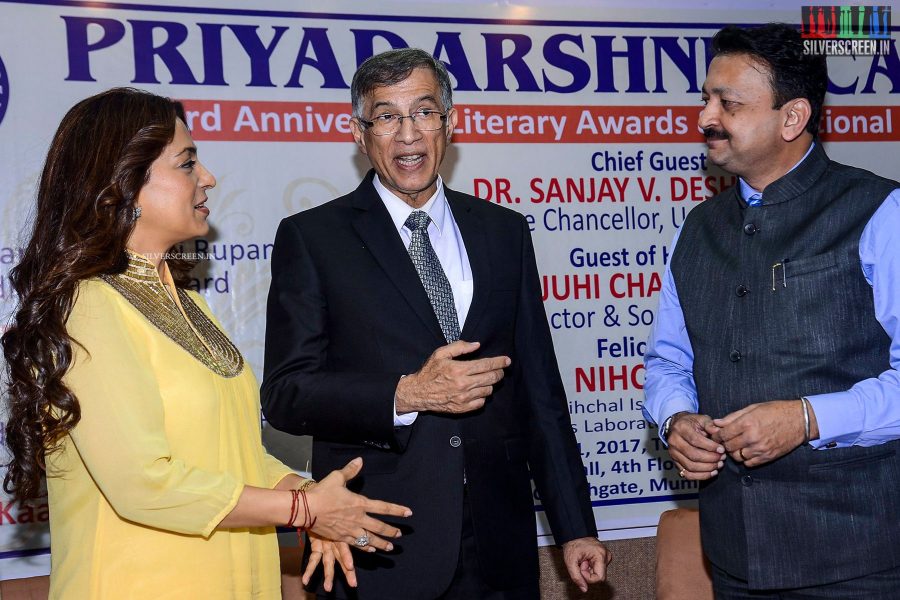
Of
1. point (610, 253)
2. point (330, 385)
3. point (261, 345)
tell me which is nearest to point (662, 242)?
point (610, 253)

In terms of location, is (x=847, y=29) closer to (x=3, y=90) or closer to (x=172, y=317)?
(x=172, y=317)

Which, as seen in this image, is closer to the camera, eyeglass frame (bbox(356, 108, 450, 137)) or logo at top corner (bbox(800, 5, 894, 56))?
eyeglass frame (bbox(356, 108, 450, 137))

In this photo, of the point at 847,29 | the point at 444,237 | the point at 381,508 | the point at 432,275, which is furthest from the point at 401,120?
the point at 847,29

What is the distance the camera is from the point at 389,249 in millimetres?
2385

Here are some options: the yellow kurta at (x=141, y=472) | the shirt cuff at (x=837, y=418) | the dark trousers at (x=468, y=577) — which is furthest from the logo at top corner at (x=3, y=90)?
the shirt cuff at (x=837, y=418)

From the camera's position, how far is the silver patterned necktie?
2.35 m

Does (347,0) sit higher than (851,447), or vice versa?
(347,0)

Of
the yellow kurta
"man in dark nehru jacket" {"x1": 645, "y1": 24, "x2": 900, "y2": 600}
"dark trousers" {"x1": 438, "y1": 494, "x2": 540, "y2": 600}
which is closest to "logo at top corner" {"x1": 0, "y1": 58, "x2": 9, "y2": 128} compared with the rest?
the yellow kurta

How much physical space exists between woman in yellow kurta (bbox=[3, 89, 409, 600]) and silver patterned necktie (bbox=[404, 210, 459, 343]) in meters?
0.50

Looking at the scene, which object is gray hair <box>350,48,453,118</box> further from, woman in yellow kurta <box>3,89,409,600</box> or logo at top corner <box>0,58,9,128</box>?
logo at top corner <box>0,58,9,128</box>

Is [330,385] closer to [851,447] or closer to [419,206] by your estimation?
[419,206]

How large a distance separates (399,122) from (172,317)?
2.76 ft

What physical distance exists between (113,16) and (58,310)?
1.77 metres

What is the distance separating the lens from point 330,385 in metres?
2.20
